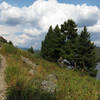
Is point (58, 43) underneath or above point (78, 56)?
above

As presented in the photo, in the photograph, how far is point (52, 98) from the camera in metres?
4.38

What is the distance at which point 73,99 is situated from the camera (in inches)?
162

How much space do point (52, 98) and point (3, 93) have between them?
5.20 feet

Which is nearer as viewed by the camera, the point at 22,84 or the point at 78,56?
the point at 22,84

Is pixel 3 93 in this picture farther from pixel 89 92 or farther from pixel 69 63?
pixel 69 63

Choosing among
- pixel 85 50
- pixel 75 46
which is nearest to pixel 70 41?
pixel 75 46

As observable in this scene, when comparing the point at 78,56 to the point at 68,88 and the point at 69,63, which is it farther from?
the point at 68,88

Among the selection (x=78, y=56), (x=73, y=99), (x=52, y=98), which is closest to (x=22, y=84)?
(x=52, y=98)

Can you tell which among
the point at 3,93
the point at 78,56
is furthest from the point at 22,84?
the point at 78,56

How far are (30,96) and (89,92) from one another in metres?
1.57

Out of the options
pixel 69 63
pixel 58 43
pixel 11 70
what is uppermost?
pixel 58 43

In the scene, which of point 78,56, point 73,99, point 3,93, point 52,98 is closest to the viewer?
point 73,99

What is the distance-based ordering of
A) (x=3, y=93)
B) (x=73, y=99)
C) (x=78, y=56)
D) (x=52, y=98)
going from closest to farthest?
(x=73, y=99)
(x=52, y=98)
(x=3, y=93)
(x=78, y=56)

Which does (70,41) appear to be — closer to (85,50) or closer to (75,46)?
(75,46)
